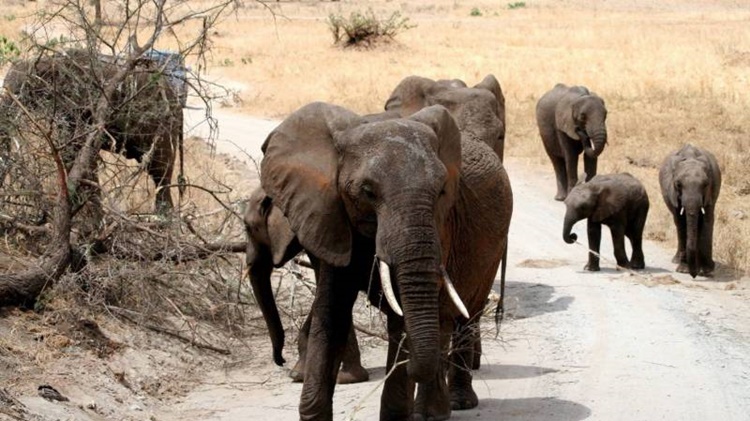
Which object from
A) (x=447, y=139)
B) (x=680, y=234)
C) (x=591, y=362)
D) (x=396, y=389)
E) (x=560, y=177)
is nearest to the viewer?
(x=447, y=139)

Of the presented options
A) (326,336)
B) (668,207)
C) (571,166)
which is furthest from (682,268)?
(326,336)

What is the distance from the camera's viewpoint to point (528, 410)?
7.86 m

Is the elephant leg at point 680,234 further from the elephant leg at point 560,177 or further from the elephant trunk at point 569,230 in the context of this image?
the elephant leg at point 560,177

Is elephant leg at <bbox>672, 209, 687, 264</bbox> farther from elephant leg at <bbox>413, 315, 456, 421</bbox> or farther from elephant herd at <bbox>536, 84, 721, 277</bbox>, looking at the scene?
elephant leg at <bbox>413, 315, 456, 421</bbox>

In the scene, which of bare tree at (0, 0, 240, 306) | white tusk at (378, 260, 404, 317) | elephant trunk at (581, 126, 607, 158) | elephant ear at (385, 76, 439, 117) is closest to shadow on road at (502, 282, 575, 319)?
elephant ear at (385, 76, 439, 117)

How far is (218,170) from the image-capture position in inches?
663

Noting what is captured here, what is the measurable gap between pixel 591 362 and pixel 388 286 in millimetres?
3639

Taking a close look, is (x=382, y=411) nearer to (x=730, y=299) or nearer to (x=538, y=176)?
(x=730, y=299)

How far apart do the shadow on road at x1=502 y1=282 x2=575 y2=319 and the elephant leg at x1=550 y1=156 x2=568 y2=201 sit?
5.58m

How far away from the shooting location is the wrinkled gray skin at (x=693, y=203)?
12.7 meters

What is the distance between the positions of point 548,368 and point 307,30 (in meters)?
35.2

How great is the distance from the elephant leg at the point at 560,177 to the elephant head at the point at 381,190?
11.2 meters

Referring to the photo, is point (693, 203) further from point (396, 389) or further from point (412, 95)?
point (396, 389)

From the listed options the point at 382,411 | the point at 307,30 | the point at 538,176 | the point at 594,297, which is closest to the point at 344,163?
the point at 382,411
